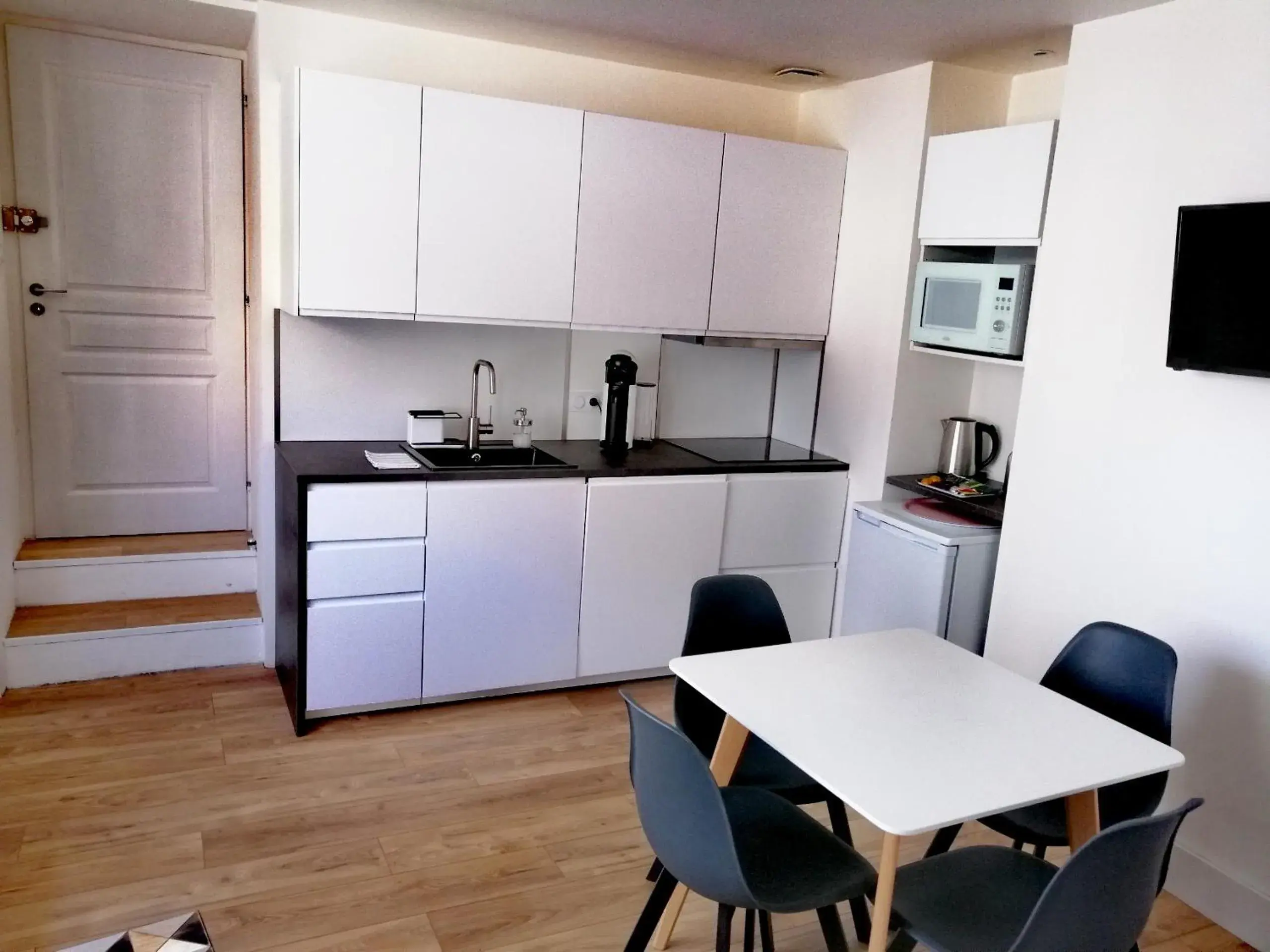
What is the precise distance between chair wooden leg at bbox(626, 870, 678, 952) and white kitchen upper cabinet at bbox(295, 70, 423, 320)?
2.09 meters

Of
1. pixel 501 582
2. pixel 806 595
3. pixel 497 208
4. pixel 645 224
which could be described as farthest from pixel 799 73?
pixel 501 582

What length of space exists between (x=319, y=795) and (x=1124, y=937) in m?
2.16

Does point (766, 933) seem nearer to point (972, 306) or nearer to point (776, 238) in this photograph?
point (972, 306)

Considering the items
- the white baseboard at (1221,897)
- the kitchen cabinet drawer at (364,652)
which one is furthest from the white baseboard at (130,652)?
the white baseboard at (1221,897)

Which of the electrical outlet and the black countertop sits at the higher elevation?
the electrical outlet

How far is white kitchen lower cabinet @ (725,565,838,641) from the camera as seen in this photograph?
3975mm

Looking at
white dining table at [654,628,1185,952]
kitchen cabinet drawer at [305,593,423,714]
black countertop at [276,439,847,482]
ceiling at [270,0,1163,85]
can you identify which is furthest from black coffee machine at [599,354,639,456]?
white dining table at [654,628,1185,952]

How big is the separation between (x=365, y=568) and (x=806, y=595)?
182 centimetres

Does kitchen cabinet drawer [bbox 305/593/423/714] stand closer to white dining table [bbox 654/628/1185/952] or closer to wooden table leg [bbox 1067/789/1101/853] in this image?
white dining table [bbox 654/628/1185/952]

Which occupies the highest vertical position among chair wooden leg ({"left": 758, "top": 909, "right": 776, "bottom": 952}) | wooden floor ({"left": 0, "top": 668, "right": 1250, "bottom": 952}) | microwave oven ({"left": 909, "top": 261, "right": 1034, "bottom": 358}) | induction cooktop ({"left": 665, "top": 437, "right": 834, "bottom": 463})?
microwave oven ({"left": 909, "top": 261, "right": 1034, "bottom": 358})

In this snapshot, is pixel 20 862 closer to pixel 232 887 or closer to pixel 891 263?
pixel 232 887

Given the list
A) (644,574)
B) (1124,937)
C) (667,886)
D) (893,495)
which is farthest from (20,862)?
(893,495)

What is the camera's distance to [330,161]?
3117 mm

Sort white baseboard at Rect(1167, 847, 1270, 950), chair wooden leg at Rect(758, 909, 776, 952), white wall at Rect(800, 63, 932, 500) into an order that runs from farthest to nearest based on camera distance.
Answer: white wall at Rect(800, 63, 932, 500) → white baseboard at Rect(1167, 847, 1270, 950) → chair wooden leg at Rect(758, 909, 776, 952)
